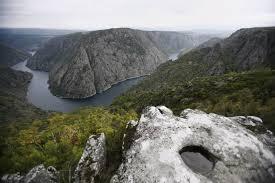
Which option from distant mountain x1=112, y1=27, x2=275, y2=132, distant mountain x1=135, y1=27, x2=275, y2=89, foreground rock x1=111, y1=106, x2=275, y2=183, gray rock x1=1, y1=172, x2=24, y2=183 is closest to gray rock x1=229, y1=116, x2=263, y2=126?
foreground rock x1=111, y1=106, x2=275, y2=183

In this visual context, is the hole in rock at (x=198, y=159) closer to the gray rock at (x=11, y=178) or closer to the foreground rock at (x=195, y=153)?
the foreground rock at (x=195, y=153)

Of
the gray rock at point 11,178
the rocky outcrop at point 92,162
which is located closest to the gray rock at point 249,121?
the rocky outcrop at point 92,162

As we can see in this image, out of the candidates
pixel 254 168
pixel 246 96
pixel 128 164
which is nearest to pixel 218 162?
pixel 254 168

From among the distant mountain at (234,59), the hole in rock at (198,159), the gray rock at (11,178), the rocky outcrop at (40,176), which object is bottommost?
the distant mountain at (234,59)

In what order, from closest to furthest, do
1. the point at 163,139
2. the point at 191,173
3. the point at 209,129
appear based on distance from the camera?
the point at 191,173 → the point at 163,139 → the point at 209,129

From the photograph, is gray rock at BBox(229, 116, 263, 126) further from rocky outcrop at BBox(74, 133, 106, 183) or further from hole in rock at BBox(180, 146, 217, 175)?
rocky outcrop at BBox(74, 133, 106, 183)

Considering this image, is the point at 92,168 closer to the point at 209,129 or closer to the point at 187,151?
the point at 187,151

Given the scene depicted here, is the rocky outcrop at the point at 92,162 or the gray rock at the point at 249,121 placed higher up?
the gray rock at the point at 249,121
